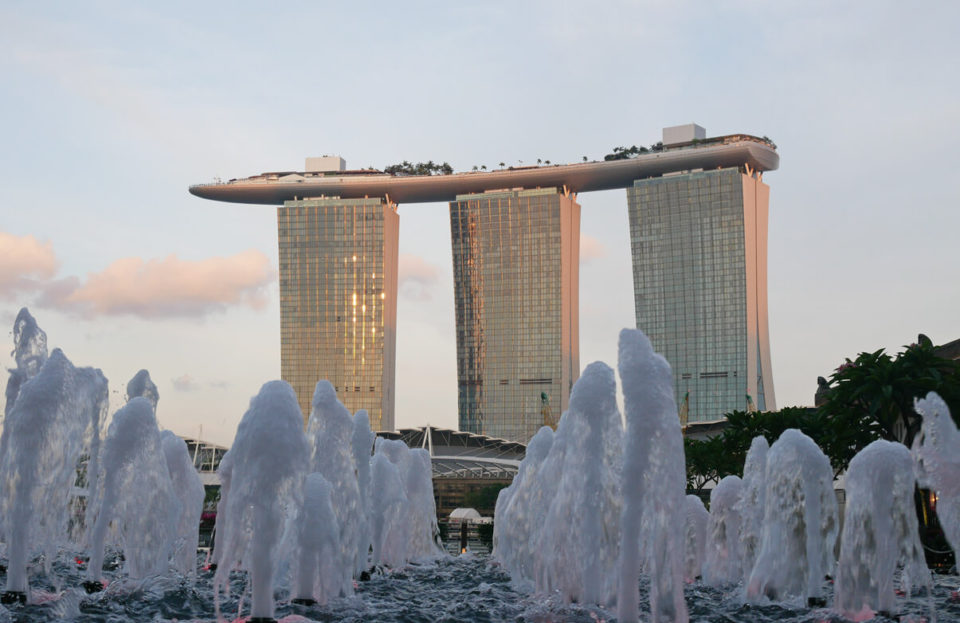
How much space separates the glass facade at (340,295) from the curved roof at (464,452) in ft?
89.4

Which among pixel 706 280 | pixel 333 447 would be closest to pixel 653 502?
pixel 333 447

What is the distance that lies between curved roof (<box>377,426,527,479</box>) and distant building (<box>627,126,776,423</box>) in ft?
97.7

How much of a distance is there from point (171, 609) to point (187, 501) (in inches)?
350

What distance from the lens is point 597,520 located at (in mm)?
19156

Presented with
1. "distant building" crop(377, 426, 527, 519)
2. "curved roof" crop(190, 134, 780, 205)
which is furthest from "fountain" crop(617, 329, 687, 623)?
"curved roof" crop(190, 134, 780, 205)

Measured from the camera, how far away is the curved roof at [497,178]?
→ 5650 inches

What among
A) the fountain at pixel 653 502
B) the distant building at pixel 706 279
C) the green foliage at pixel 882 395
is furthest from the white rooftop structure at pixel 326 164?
the fountain at pixel 653 502

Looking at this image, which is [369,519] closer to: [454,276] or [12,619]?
[12,619]

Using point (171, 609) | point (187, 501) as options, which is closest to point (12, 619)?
point (171, 609)

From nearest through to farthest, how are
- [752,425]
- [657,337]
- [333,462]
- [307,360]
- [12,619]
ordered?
[12,619] < [333,462] < [752,425] < [657,337] < [307,360]

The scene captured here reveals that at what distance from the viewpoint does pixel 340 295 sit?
156125 mm

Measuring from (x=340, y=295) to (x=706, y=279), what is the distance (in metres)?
57.2

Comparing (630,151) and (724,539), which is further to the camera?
(630,151)

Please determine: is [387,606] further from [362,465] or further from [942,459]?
[942,459]
